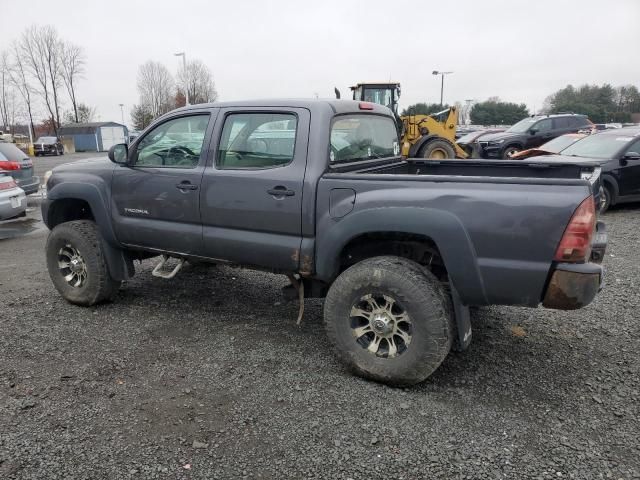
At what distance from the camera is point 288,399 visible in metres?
3.24

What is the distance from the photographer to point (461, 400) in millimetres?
3211

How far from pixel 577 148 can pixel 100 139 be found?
52592 mm

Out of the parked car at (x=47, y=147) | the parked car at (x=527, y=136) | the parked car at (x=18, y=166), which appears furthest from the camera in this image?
the parked car at (x=47, y=147)

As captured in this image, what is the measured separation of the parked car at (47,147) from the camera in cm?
4166

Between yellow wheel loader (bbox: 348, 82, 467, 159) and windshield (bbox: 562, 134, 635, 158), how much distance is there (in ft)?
13.6

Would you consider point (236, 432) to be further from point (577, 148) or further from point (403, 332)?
point (577, 148)

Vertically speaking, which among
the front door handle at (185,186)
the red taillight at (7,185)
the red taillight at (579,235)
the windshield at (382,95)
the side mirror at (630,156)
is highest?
the windshield at (382,95)

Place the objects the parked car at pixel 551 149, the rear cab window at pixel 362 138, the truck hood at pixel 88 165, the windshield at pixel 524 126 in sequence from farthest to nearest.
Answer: the windshield at pixel 524 126 < the parked car at pixel 551 149 < the truck hood at pixel 88 165 < the rear cab window at pixel 362 138

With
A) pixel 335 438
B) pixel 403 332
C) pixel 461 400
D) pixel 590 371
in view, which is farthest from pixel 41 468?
pixel 590 371

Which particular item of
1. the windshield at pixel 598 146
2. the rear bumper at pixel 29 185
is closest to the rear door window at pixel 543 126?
the windshield at pixel 598 146

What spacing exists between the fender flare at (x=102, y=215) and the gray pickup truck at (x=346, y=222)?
0.04ft

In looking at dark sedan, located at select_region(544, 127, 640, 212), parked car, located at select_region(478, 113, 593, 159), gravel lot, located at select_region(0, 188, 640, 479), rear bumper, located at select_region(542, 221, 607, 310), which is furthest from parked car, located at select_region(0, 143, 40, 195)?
parked car, located at select_region(478, 113, 593, 159)

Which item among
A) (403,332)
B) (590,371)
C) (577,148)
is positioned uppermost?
(577,148)

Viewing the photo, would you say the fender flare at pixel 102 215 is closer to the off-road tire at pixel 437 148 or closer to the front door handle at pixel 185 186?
the front door handle at pixel 185 186
